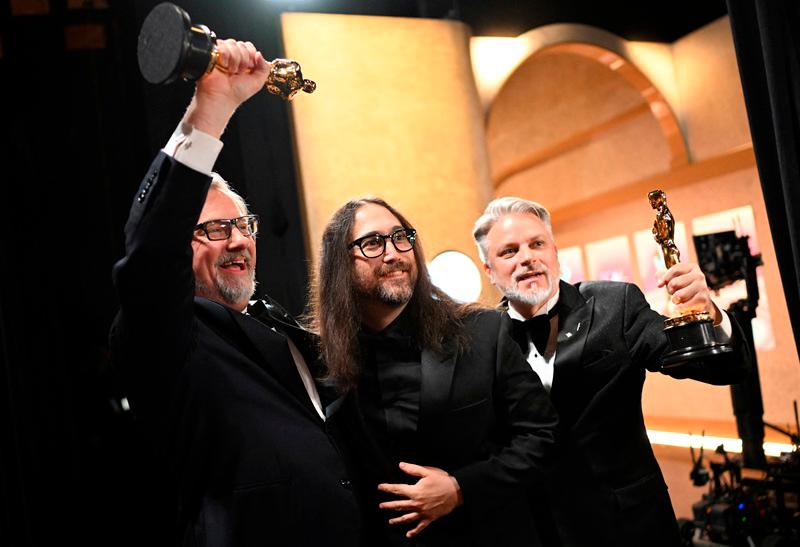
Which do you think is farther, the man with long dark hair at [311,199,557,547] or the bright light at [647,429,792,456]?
the bright light at [647,429,792,456]

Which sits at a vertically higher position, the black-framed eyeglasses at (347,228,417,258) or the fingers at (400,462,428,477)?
the black-framed eyeglasses at (347,228,417,258)

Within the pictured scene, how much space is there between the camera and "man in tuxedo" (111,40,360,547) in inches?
61.2

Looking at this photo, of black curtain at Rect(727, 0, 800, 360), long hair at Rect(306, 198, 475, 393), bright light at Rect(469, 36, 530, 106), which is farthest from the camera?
bright light at Rect(469, 36, 530, 106)

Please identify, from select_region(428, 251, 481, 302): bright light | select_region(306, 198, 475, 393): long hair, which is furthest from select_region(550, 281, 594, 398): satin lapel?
select_region(428, 251, 481, 302): bright light

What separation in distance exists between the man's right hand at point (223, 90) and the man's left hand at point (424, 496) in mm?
998

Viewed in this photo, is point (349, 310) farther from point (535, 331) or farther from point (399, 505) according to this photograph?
point (535, 331)

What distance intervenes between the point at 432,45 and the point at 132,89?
257cm

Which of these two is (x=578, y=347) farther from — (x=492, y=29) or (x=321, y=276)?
(x=492, y=29)

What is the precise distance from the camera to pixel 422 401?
2.02 meters

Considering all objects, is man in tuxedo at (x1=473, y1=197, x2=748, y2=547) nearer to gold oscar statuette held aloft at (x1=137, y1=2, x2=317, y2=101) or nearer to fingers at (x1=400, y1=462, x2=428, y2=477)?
fingers at (x1=400, y1=462, x2=428, y2=477)

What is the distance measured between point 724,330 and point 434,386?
839 millimetres

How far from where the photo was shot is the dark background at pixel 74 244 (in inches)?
159

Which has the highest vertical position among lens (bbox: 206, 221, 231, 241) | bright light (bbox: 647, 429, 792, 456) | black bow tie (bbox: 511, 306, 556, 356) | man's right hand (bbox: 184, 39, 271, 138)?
man's right hand (bbox: 184, 39, 271, 138)

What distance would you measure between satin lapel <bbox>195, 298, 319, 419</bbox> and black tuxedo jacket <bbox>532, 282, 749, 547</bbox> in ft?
3.00
